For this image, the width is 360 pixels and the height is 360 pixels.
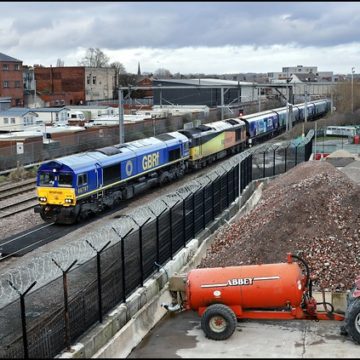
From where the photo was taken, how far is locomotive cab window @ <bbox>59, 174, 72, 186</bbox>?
2317cm

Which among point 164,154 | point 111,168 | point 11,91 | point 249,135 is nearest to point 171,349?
point 111,168

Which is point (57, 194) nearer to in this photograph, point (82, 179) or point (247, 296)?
point (82, 179)

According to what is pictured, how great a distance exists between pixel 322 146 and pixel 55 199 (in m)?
29.5

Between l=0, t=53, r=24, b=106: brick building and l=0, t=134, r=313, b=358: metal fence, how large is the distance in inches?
2651

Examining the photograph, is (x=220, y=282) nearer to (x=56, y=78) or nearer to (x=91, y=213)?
(x=91, y=213)

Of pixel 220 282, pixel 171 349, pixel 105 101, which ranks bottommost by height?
pixel 171 349

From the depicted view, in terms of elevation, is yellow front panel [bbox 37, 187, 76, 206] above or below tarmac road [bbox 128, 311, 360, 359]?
above

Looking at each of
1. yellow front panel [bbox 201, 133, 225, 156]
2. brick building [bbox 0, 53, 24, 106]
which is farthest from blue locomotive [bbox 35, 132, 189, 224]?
brick building [bbox 0, 53, 24, 106]

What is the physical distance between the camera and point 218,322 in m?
11.4

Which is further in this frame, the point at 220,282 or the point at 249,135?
the point at 249,135

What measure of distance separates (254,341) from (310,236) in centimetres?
529

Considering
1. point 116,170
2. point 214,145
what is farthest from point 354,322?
point 214,145

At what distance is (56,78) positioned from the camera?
99.7 meters

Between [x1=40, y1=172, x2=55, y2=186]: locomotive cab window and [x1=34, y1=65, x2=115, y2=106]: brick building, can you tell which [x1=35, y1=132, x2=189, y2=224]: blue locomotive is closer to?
[x1=40, y1=172, x2=55, y2=186]: locomotive cab window
